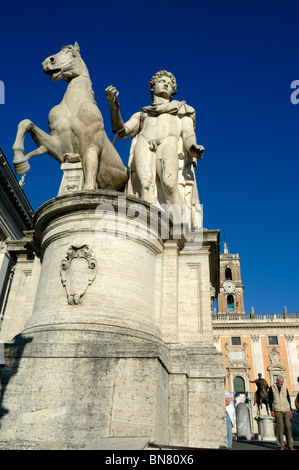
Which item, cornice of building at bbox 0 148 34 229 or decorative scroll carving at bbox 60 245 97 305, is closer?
decorative scroll carving at bbox 60 245 97 305

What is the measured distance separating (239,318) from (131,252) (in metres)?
42.7

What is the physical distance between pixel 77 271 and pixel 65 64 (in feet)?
14.8

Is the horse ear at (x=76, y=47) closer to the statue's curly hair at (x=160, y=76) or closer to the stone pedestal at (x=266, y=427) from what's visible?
the statue's curly hair at (x=160, y=76)

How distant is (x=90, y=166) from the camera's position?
6.69 m

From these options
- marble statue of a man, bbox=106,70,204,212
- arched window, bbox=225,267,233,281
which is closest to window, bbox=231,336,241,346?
arched window, bbox=225,267,233,281

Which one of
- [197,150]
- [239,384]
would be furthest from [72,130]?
[239,384]

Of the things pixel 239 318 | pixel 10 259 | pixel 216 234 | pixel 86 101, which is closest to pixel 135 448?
pixel 216 234

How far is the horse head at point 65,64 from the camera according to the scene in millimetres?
7279

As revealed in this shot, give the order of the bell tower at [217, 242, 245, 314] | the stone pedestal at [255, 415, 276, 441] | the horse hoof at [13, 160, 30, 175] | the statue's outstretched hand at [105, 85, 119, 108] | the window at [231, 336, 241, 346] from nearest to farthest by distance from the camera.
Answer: the horse hoof at [13, 160, 30, 175], the statue's outstretched hand at [105, 85, 119, 108], the stone pedestal at [255, 415, 276, 441], the window at [231, 336, 241, 346], the bell tower at [217, 242, 245, 314]

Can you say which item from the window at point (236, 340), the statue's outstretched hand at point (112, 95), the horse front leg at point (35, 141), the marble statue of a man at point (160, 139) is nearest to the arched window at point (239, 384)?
the window at point (236, 340)

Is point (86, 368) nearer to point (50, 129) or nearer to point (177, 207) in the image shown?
point (177, 207)

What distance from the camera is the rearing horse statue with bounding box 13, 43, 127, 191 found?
21.9 ft

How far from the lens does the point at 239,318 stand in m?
45.7

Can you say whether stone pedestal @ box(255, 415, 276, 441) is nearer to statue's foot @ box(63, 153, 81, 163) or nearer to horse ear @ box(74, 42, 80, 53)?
statue's foot @ box(63, 153, 81, 163)
